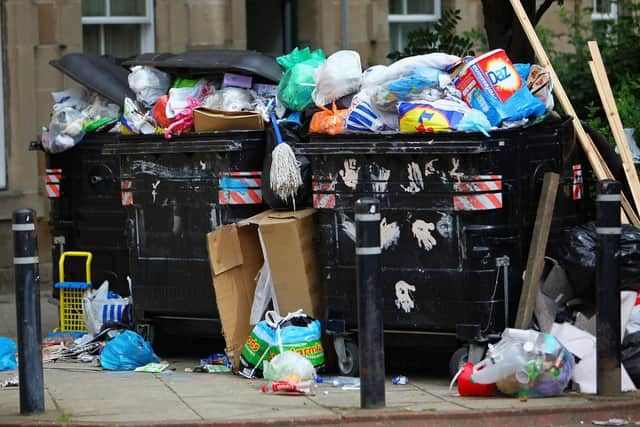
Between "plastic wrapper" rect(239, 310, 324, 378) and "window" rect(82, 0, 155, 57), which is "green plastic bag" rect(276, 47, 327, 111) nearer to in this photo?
"plastic wrapper" rect(239, 310, 324, 378)

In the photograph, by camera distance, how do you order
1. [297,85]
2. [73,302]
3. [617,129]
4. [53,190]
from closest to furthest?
1. [297,85]
2. [617,129]
3. [73,302]
4. [53,190]

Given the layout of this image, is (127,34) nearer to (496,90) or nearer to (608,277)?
(496,90)

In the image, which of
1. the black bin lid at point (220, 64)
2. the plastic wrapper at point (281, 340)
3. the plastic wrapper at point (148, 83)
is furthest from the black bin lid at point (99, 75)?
the plastic wrapper at point (281, 340)

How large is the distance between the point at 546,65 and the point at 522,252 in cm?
149

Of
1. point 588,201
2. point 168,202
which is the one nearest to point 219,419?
point 168,202

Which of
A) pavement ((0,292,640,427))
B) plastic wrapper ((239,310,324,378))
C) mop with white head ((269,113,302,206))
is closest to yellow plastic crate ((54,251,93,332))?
pavement ((0,292,640,427))

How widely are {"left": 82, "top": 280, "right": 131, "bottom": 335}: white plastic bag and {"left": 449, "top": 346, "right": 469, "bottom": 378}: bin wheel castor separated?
291cm

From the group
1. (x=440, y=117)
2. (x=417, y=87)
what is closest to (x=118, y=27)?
(x=417, y=87)

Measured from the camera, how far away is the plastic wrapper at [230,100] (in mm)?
8617

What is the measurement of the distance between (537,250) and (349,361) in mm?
1324

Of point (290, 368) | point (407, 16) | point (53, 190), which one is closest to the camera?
point (290, 368)

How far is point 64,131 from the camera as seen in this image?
9805 mm

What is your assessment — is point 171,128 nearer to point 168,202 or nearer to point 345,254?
point 168,202

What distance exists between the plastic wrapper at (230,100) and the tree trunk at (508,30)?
2.69 metres
